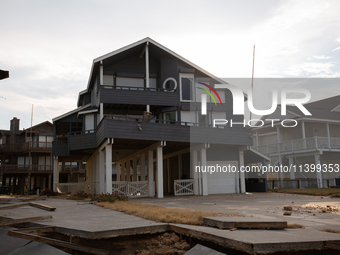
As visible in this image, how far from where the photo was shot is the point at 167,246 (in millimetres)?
6527

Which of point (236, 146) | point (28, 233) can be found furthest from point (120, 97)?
point (28, 233)

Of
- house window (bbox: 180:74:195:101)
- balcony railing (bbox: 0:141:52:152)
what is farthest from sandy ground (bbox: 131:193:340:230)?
balcony railing (bbox: 0:141:52:152)

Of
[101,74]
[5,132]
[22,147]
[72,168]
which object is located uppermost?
[101,74]

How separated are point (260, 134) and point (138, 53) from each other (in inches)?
907

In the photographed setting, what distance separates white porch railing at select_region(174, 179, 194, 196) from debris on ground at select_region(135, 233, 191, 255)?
17232 mm

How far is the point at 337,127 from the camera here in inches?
1447

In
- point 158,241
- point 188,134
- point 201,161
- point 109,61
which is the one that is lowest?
point 158,241

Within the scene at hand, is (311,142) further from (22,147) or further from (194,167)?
(22,147)

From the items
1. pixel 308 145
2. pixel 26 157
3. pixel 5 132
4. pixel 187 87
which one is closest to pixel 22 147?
pixel 26 157

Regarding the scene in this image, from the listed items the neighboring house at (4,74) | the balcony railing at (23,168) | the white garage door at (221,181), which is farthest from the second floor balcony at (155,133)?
the balcony railing at (23,168)

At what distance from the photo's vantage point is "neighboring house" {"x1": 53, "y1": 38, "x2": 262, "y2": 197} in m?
23.4

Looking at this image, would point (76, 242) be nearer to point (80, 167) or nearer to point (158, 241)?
point (158, 241)

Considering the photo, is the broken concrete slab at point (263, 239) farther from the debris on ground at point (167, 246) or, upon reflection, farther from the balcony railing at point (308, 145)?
the balcony railing at point (308, 145)

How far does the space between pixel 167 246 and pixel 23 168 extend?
46.0 metres
